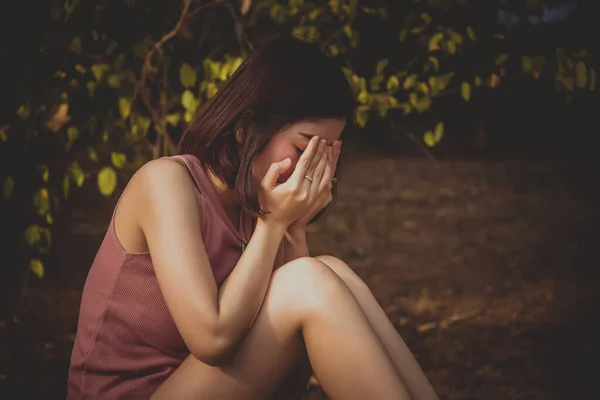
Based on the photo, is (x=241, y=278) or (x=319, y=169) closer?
(x=241, y=278)

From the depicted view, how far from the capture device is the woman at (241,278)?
153 cm

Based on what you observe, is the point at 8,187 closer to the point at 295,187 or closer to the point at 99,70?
the point at 99,70

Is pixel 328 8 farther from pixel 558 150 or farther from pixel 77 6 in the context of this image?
pixel 558 150

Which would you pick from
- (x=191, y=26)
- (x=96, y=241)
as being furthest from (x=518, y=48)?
(x=96, y=241)

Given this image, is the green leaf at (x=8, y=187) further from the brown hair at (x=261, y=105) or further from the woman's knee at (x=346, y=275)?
the woman's knee at (x=346, y=275)

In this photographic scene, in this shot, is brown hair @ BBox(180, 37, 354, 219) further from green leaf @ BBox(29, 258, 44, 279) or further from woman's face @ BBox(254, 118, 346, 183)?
green leaf @ BBox(29, 258, 44, 279)

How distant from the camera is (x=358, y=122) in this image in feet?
8.97

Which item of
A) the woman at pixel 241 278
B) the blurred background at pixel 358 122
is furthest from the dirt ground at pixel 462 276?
the woman at pixel 241 278

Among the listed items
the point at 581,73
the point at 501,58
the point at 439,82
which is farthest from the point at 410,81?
the point at 581,73

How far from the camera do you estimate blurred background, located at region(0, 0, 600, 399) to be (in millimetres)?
2289

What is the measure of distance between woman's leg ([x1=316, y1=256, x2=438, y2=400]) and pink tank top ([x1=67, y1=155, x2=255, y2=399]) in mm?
353

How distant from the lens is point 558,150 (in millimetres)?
8383

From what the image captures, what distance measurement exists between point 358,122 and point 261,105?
1.07 meters

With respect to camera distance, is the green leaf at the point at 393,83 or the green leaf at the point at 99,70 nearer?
the green leaf at the point at 99,70
